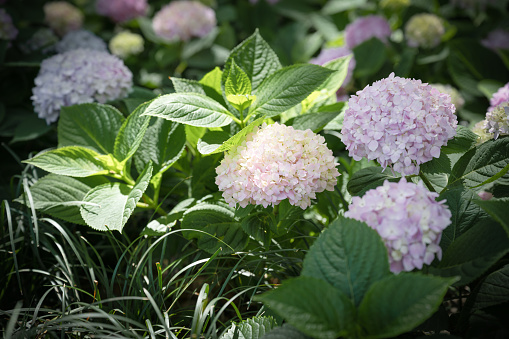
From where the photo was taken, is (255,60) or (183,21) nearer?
(255,60)

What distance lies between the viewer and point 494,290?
2.74ft

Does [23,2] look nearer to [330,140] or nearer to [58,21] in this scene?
[58,21]

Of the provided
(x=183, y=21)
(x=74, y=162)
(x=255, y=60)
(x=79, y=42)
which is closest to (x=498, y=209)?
(x=255, y=60)

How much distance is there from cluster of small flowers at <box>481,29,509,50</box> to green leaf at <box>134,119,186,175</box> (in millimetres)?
1557

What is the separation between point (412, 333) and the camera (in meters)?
0.88

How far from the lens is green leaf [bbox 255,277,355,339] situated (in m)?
0.68

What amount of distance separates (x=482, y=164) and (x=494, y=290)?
11.9 inches

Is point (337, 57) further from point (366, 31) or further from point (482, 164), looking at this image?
point (482, 164)

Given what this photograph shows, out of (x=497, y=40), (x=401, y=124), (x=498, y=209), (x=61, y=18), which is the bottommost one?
(x=497, y=40)

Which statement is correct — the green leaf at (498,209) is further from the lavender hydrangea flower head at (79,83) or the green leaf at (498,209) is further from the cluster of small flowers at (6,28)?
the cluster of small flowers at (6,28)

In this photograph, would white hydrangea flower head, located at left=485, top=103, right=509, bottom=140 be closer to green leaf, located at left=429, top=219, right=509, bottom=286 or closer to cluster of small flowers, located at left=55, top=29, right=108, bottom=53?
green leaf, located at left=429, top=219, right=509, bottom=286

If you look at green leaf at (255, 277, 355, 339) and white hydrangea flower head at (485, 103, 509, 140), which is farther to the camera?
white hydrangea flower head at (485, 103, 509, 140)

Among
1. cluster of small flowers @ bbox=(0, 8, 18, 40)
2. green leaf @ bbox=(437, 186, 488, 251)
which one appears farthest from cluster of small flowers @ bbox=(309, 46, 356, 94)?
cluster of small flowers @ bbox=(0, 8, 18, 40)

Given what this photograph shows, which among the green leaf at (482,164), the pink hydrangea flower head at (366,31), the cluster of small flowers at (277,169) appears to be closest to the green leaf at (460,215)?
the green leaf at (482,164)
